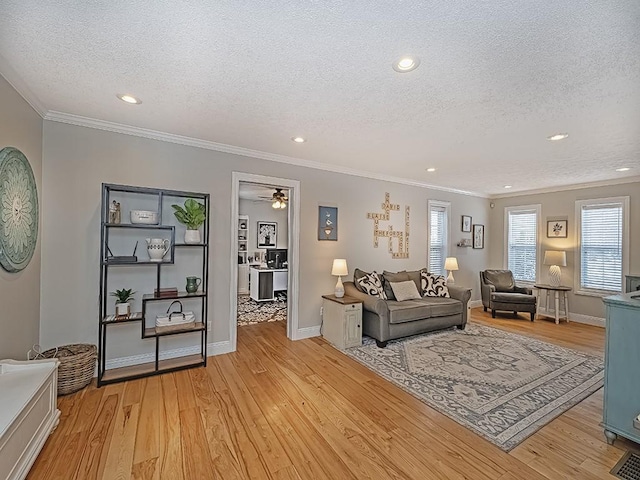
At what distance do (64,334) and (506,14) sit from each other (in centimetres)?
418

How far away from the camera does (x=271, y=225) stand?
A: 25.9ft

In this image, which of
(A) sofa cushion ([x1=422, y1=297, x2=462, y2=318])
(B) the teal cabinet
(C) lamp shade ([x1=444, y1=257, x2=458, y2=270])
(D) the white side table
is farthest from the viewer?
(C) lamp shade ([x1=444, y1=257, x2=458, y2=270])

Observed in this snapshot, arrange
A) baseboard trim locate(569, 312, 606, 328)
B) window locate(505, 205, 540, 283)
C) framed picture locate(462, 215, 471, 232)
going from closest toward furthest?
baseboard trim locate(569, 312, 606, 328)
window locate(505, 205, 540, 283)
framed picture locate(462, 215, 471, 232)

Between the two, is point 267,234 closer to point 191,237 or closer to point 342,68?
point 191,237

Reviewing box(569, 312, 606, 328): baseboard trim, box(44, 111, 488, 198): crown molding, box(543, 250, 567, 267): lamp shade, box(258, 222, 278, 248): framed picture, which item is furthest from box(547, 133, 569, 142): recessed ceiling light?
box(258, 222, 278, 248): framed picture

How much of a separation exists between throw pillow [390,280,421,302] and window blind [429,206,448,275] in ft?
5.30

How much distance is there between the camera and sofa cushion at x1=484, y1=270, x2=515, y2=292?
19.4 feet

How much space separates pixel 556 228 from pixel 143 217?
6959 mm

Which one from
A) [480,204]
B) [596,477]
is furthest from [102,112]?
[480,204]

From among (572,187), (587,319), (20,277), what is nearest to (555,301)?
(587,319)

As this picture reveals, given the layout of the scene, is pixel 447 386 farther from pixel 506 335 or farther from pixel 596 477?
pixel 506 335

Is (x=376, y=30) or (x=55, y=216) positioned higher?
(x=376, y=30)

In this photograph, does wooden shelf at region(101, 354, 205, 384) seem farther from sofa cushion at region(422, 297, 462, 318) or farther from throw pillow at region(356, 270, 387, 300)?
sofa cushion at region(422, 297, 462, 318)

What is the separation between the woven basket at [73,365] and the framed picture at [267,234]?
5075 mm
